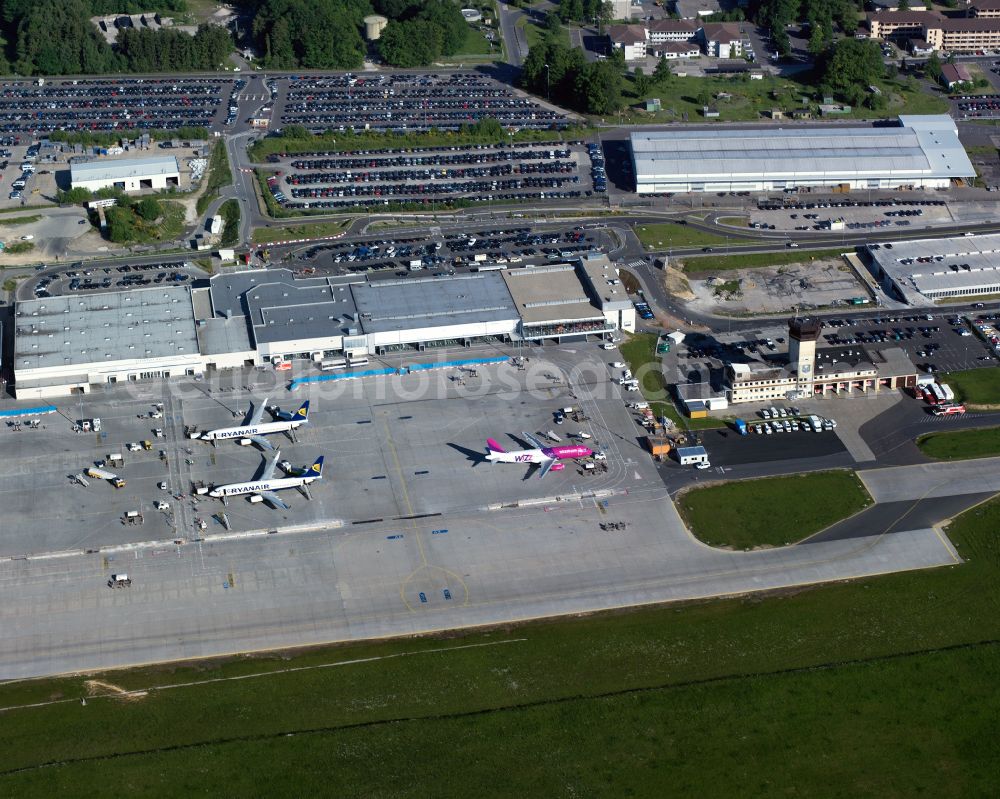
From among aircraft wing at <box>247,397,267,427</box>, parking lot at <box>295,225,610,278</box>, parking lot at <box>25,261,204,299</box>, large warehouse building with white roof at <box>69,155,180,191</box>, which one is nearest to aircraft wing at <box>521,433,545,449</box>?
aircraft wing at <box>247,397,267,427</box>

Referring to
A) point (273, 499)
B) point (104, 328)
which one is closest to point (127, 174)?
point (104, 328)

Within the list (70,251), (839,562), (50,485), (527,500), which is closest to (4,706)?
(50,485)

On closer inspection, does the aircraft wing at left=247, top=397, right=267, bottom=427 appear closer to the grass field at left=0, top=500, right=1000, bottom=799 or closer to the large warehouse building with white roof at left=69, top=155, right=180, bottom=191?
the grass field at left=0, top=500, right=1000, bottom=799

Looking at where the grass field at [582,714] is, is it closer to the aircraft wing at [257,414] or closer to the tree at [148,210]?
the aircraft wing at [257,414]

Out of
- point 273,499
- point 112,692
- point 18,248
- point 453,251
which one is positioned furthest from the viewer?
point 453,251

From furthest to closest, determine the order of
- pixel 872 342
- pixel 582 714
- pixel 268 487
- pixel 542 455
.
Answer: pixel 872 342
pixel 542 455
pixel 268 487
pixel 582 714

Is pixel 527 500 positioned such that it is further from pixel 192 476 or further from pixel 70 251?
pixel 70 251

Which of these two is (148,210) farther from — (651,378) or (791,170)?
(791,170)

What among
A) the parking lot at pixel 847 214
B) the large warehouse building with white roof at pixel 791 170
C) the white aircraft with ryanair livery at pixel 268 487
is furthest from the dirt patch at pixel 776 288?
the white aircraft with ryanair livery at pixel 268 487
